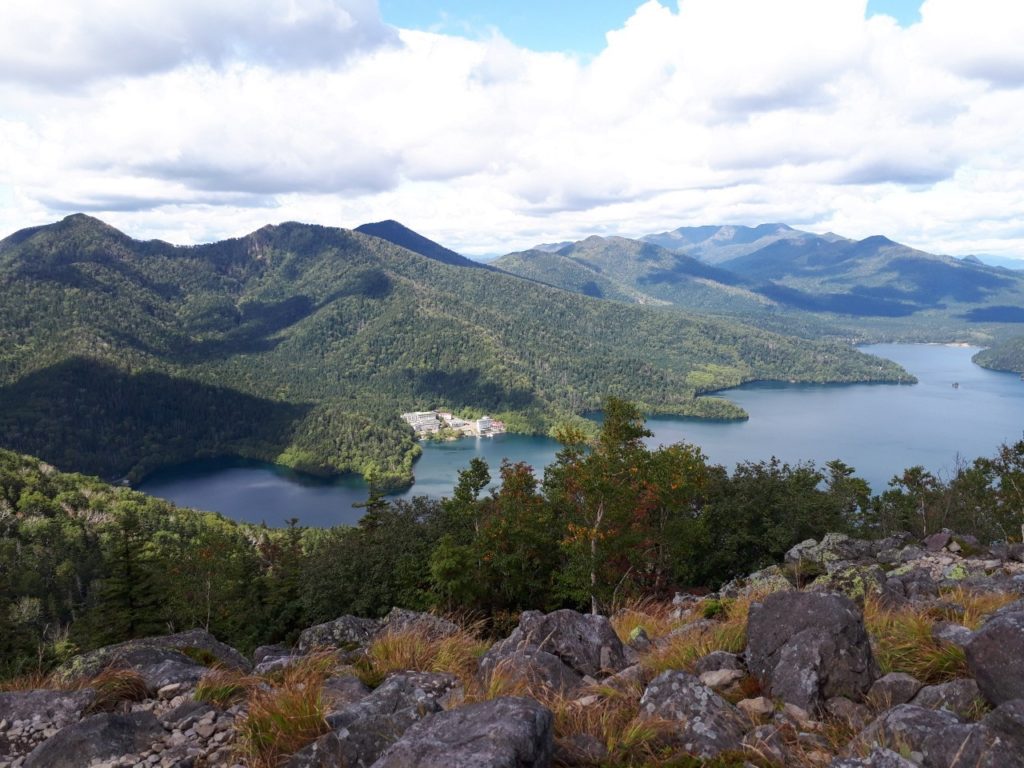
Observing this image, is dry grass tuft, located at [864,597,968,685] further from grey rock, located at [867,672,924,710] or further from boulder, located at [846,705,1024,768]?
boulder, located at [846,705,1024,768]

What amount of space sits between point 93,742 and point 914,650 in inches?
302

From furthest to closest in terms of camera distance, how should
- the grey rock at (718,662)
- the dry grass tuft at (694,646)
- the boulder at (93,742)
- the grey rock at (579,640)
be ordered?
the grey rock at (579,640)
the dry grass tuft at (694,646)
the grey rock at (718,662)
the boulder at (93,742)

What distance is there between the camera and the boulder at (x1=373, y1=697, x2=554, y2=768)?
12.7 feet

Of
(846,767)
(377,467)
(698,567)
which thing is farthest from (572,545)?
(377,467)

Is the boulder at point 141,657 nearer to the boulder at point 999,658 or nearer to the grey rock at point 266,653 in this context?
the grey rock at point 266,653

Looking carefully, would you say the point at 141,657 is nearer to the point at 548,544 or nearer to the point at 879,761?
the point at 879,761

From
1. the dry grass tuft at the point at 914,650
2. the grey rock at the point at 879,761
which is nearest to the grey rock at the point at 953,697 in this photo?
the dry grass tuft at the point at 914,650

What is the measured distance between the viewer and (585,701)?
18.2 ft

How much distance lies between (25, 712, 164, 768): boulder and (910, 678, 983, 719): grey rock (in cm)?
667

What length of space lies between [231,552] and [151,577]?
17.0m

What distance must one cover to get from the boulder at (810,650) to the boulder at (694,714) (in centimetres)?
84

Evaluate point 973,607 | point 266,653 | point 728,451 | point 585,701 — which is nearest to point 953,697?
point 585,701

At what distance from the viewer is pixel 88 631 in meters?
32.5

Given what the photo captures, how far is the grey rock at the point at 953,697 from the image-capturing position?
494cm
